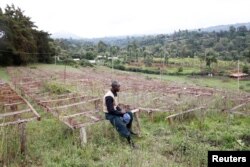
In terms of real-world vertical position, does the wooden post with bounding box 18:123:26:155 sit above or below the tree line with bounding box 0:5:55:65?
below

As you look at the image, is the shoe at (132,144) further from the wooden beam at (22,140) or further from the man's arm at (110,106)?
the wooden beam at (22,140)

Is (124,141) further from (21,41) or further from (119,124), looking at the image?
(21,41)

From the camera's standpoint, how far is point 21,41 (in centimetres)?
3488

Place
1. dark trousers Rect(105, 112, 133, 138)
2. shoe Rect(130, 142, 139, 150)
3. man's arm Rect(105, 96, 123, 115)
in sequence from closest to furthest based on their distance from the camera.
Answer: shoe Rect(130, 142, 139, 150)
dark trousers Rect(105, 112, 133, 138)
man's arm Rect(105, 96, 123, 115)

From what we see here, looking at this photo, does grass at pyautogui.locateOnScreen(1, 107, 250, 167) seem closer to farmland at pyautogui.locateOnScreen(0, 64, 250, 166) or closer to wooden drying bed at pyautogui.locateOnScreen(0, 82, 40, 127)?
farmland at pyautogui.locateOnScreen(0, 64, 250, 166)

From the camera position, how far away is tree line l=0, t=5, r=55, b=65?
33.0 meters

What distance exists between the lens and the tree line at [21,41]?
108 ft

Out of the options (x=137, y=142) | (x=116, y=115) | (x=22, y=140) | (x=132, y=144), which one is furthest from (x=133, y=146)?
(x=22, y=140)

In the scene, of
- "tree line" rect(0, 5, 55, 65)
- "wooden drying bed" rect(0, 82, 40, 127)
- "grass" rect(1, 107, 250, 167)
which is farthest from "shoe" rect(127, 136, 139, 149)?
"tree line" rect(0, 5, 55, 65)

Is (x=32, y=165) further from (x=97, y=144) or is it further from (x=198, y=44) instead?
(x=198, y=44)

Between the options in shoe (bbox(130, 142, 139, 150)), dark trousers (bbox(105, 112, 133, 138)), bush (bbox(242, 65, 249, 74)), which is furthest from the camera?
bush (bbox(242, 65, 249, 74))

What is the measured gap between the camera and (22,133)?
588 cm

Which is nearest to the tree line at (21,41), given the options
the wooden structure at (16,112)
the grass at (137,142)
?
the wooden structure at (16,112)

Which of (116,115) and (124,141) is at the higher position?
(116,115)
